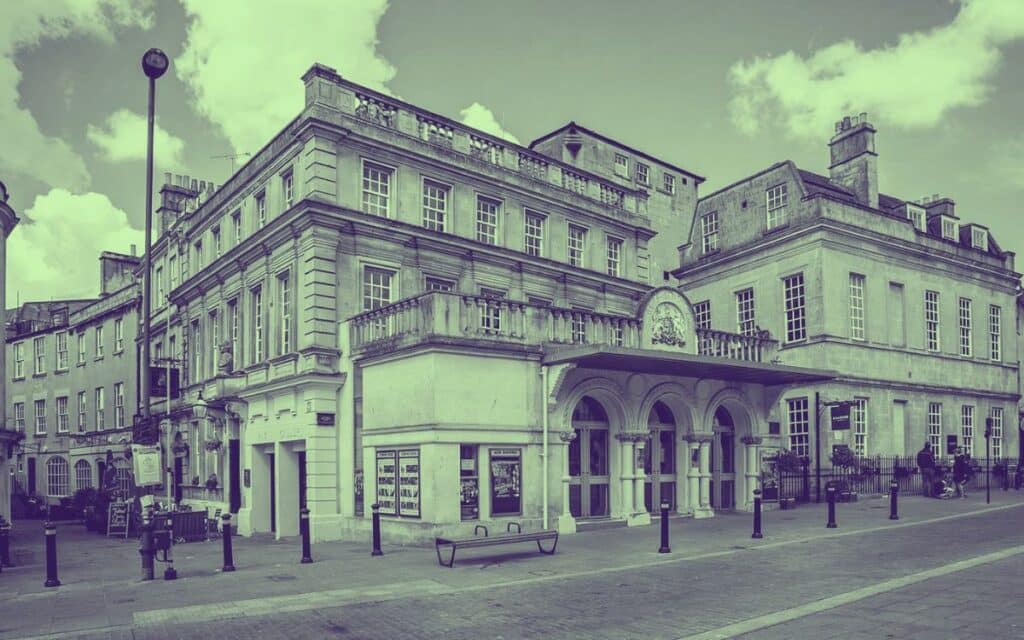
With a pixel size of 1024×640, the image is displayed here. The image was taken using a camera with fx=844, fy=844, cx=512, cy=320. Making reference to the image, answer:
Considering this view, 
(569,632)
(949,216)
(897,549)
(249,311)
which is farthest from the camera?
(949,216)

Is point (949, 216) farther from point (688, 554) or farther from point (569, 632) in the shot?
point (569, 632)

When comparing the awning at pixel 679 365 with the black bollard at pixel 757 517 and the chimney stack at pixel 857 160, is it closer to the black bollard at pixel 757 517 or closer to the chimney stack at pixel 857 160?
the black bollard at pixel 757 517

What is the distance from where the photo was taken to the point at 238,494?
1016 inches

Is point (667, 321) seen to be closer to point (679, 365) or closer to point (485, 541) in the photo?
point (679, 365)

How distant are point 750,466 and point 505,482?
28.8ft

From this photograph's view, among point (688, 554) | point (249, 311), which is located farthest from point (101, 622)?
point (249, 311)

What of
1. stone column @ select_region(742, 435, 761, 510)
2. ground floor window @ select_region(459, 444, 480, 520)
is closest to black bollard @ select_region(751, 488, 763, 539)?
ground floor window @ select_region(459, 444, 480, 520)

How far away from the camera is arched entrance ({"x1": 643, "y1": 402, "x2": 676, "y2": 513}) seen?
73.5ft

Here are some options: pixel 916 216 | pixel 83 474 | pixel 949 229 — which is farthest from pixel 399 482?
pixel 83 474

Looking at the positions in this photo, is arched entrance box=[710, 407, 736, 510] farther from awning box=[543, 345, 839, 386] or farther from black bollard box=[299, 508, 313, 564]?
black bollard box=[299, 508, 313, 564]

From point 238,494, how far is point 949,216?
30.7m

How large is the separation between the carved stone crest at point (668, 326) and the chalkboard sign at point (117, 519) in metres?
15.6

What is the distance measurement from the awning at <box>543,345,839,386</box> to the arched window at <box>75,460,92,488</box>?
3214 cm

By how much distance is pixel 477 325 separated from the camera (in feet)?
60.2
